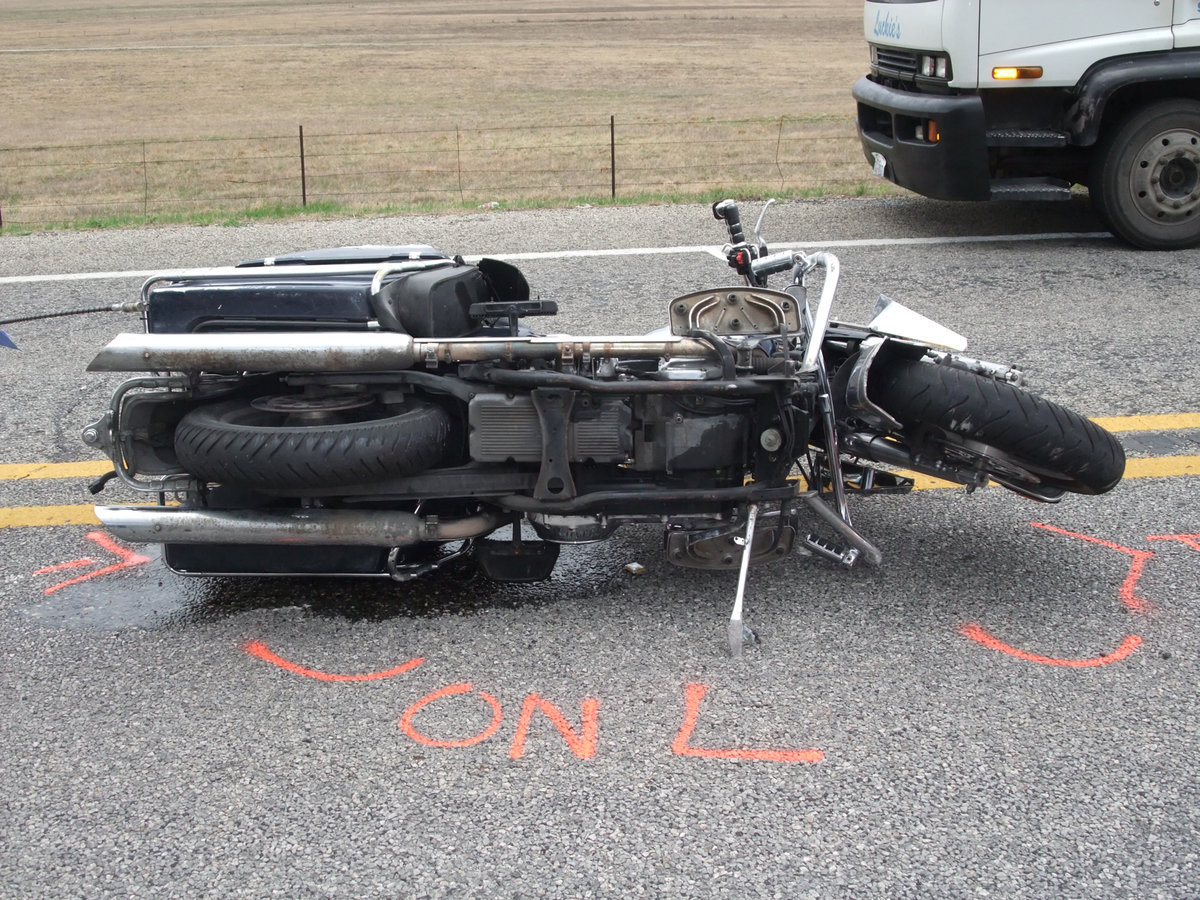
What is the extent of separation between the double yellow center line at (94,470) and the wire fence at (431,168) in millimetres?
6084

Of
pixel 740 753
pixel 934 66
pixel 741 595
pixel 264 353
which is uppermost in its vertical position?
pixel 934 66

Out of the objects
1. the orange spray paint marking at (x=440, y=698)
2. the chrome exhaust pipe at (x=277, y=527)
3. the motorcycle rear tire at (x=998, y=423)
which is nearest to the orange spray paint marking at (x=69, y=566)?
the chrome exhaust pipe at (x=277, y=527)

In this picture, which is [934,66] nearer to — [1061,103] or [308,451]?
[1061,103]

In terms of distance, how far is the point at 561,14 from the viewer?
5600cm

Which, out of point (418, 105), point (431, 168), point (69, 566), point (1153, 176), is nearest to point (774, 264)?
point (69, 566)

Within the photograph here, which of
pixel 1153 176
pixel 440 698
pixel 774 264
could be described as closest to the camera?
pixel 440 698

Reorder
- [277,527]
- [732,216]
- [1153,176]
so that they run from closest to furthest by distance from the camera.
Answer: [277,527], [732,216], [1153,176]

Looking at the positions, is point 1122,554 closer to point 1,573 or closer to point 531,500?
point 531,500

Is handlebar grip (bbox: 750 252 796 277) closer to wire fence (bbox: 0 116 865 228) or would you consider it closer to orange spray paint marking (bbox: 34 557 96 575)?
orange spray paint marking (bbox: 34 557 96 575)

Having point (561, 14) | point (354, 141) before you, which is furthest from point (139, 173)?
point (561, 14)

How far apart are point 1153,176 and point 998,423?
519cm

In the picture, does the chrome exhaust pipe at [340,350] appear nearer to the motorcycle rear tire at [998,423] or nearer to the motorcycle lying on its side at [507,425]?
the motorcycle lying on its side at [507,425]

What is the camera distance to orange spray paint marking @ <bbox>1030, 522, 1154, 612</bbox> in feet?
12.3

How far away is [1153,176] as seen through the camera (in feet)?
25.7
